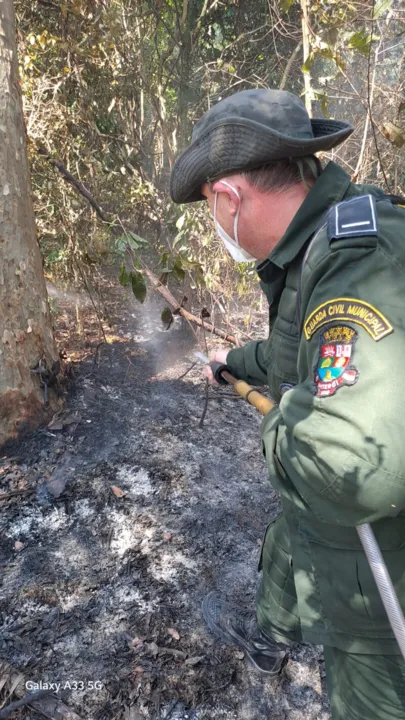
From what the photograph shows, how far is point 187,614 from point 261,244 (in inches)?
68.7

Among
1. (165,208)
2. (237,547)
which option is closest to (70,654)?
(237,547)

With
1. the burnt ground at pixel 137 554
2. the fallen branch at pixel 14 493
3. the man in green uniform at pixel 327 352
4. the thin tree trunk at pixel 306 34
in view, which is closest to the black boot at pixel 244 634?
the burnt ground at pixel 137 554

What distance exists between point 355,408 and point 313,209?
561 millimetres

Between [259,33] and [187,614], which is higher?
[259,33]

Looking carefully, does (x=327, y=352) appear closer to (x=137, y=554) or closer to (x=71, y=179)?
(x=137, y=554)

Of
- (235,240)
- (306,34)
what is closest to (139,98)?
(306,34)

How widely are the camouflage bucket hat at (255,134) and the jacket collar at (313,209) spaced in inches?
3.8

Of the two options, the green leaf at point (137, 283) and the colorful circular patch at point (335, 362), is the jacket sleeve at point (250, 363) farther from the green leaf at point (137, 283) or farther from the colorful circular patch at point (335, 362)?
the green leaf at point (137, 283)

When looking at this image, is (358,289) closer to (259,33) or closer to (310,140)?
(310,140)

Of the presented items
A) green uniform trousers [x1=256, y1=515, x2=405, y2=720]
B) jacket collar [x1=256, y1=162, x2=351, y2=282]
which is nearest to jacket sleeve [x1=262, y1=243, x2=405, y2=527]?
jacket collar [x1=256, y1=162, x2=351, y2=282]

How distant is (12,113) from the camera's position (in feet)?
8.52

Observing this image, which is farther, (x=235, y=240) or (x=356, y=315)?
(x=235, y=240)

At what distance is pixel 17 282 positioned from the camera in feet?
9.18

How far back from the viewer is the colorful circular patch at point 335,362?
0.85 metres
